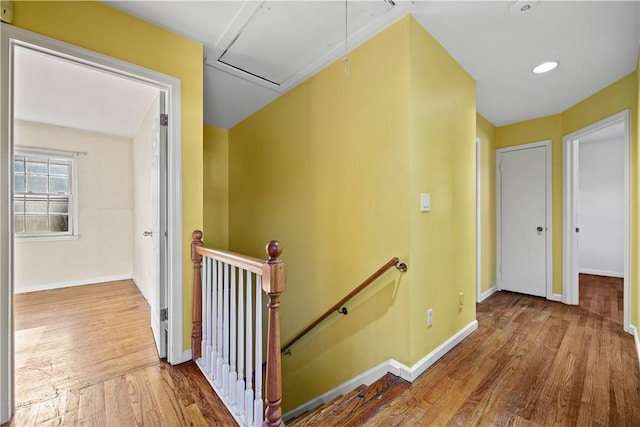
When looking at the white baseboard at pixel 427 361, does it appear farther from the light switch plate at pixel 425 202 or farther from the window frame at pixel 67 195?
the window frame at pixel 67 195

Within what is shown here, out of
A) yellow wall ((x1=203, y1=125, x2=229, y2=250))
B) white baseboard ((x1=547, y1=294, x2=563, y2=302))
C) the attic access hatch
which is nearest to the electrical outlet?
the attic access hatch

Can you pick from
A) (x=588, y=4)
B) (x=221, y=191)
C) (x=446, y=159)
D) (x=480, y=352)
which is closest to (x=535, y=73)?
(x=588, y=4)

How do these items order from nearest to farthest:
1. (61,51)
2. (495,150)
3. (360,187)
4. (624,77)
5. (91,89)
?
(61,51) → (360,187) → (624,77) → (91,89) → (495,150)

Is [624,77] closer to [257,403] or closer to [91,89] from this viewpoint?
[257,403]

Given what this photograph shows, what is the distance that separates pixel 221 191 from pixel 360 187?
266 cm

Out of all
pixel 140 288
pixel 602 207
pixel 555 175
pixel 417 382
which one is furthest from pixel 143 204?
pixel 602 207

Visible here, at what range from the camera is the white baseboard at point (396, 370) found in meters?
1.80

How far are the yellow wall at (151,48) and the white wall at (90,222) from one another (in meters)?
3.33

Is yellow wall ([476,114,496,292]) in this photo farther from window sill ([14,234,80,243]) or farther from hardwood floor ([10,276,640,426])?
window sill ([14,234,80,243])

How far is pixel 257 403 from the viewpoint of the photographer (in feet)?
4.42

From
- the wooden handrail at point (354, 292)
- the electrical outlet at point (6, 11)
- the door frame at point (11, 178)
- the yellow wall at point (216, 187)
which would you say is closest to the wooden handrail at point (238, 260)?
the door frame at point (11, 178)

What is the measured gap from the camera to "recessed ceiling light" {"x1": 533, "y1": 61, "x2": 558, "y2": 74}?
2.30 m

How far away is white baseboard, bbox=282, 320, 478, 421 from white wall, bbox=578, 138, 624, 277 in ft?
13.3

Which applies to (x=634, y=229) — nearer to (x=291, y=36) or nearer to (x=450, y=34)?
(x=450, y=34)
